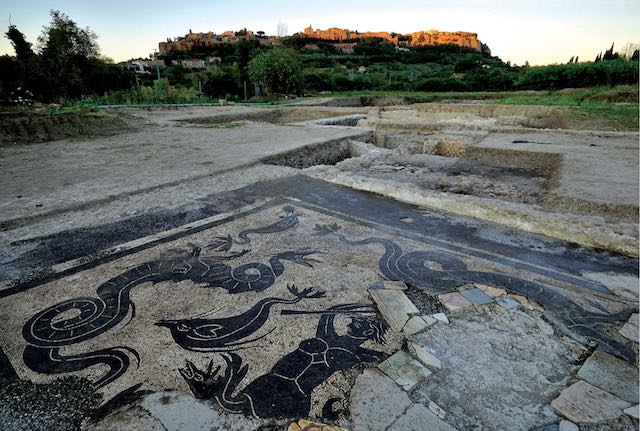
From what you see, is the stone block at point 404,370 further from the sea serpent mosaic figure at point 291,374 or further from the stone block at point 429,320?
the stone block at point 429,320

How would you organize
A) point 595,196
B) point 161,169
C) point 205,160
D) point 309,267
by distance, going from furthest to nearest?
point 205,160
point 161,169
point 595,196
point 309,267

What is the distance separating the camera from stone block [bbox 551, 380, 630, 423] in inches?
45.8

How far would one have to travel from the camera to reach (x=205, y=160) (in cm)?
508

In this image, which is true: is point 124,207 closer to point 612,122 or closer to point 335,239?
point 335,239

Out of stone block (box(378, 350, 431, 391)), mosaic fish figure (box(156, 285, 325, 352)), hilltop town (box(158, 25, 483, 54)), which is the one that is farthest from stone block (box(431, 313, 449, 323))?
hilltop town (box(158, 25, 483, 54))

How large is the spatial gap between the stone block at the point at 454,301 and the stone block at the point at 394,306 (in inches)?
6.9

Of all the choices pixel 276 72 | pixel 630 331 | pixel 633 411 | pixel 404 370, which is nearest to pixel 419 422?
A: pixel 404 370

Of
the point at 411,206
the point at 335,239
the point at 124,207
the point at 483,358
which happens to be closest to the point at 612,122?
the point at 411,206

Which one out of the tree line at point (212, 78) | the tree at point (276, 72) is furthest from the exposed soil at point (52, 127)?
the tree at point (276, 72)

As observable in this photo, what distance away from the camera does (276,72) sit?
1905 centimetres

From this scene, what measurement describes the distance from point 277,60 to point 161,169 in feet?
53.6

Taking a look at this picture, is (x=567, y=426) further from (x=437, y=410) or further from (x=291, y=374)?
(x=291, y=374)

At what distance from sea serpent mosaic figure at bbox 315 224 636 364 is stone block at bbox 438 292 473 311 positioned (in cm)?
5

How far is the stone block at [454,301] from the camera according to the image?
176 centimetres
